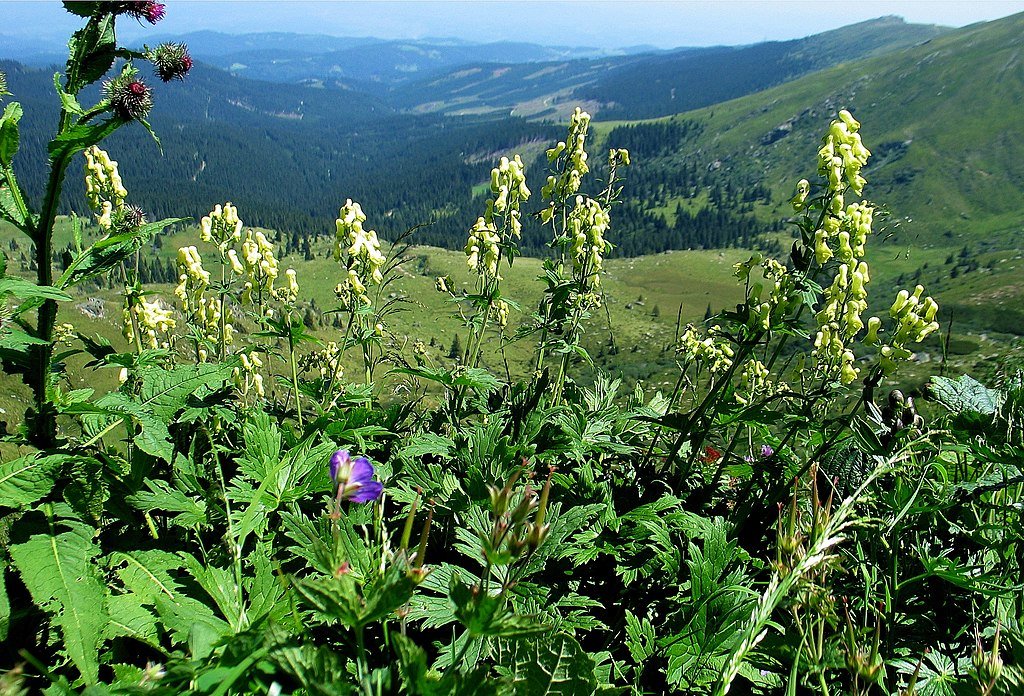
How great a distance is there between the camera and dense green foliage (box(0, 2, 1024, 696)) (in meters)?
1.48

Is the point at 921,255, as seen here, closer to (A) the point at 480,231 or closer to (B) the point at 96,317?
(B) the point at 96,317

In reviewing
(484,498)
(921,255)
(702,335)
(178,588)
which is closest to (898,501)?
(484,498)

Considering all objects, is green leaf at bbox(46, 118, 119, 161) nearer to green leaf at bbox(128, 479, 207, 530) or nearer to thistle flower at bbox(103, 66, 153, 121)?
thistle flower at bbox(103, 66, 153, 121)

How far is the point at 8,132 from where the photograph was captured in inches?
102

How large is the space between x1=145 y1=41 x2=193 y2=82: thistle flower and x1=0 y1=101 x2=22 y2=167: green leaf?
58 cm

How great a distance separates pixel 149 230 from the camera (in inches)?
114

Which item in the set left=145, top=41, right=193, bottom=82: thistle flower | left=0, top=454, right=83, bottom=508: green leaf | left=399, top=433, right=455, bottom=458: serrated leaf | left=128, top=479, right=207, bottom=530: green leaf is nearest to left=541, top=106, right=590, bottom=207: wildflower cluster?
left=399, top=433, right=455, bottom=458: serrated leaf

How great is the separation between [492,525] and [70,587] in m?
1.64

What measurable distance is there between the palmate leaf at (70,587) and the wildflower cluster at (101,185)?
3.91m

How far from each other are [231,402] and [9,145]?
7.45ft

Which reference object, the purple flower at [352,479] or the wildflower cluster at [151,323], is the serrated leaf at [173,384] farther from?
the wildflower cluster at [151,323]

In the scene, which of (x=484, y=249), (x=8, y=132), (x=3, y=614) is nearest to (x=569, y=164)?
(x=484, y=249)

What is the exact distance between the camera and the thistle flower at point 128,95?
2711mm

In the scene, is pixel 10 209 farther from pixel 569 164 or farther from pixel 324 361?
pixel 569 164
